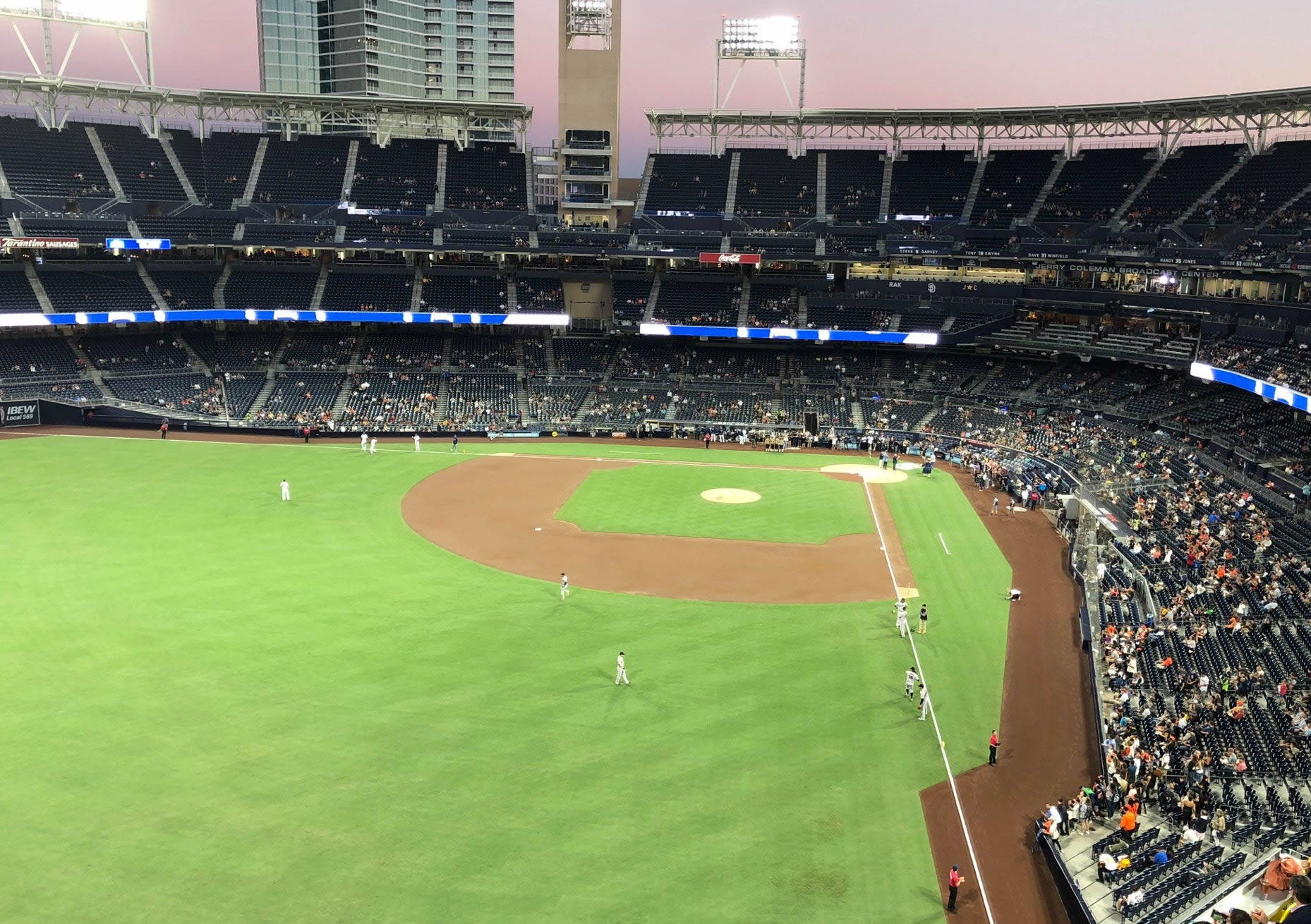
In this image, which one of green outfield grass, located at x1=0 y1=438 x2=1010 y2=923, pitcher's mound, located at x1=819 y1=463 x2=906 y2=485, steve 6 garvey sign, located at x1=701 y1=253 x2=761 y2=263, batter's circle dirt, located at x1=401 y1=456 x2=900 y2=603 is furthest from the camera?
steve 6 garvey sign, located at x1=701 y1=253 x2=761 y2=263

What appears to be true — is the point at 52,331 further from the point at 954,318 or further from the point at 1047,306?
the point at 1047,306

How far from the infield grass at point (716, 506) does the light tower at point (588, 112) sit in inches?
1223

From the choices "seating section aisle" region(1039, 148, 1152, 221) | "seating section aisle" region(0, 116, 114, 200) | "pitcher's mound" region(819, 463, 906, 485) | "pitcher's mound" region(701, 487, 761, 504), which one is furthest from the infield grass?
"seating section aisle" region(0, 116, 114, 200)

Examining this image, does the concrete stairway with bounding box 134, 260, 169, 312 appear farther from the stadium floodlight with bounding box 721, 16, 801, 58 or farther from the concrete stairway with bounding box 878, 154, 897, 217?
the concrete stairway with bounding box 878, 154, 897, 217

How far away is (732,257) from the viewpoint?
67.6 meters

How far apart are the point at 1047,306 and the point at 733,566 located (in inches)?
1593

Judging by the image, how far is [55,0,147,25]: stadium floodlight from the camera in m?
63.6

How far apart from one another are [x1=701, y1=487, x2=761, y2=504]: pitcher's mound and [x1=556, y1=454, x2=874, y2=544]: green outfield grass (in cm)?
39

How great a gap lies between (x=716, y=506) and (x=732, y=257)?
98.8 ft

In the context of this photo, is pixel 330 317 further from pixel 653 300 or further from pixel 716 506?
pixel 716 506

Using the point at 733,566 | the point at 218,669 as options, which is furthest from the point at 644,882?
the point at 733,566

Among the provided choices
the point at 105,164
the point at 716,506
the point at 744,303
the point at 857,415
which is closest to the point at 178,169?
the point at 105,164

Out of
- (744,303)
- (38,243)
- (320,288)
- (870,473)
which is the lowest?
(870,473)

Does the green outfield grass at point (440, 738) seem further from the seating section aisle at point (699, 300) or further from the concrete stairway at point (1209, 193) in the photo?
the concrete stairway at point (1209, 193)
